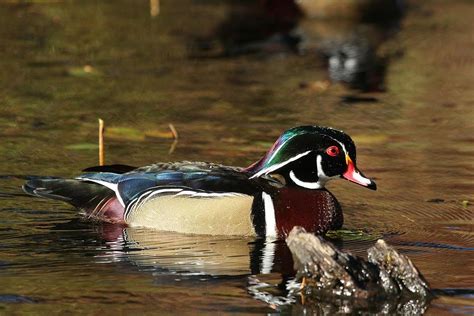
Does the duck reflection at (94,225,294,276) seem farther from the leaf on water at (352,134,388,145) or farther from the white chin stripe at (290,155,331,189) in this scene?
the leaf on water at (352,134,388,145)

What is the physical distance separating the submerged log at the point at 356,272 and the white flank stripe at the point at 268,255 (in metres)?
0.84

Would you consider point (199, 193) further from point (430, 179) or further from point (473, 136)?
point (473, 136)

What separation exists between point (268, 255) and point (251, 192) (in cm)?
57

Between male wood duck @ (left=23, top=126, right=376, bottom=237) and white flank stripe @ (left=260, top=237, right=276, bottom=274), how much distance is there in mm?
99

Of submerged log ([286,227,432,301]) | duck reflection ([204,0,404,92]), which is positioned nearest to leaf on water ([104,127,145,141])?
duck reflection ([204,0,404,92])

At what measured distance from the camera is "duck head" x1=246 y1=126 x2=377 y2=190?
29.4 ft

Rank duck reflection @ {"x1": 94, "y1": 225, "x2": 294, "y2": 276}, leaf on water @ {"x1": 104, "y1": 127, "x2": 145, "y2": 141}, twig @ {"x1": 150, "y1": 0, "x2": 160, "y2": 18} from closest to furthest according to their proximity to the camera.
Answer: duck reflection @ {"x1": 94, "y1": 225, "x2": 294, "y2": 276} < leaf on water @ {"x1": 104, "y1": 127, "x2": 145, "y2": 141} < twig @ {"x1": 150, "y1": 0, "x2": 160, "y2": 18}

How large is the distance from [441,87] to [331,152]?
18.5 ft

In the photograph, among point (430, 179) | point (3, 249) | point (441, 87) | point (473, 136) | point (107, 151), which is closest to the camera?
point (3, 249)

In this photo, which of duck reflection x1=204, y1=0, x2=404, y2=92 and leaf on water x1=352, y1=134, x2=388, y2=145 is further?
duck reflection x1=204, y1=0, x2=404, y2=92

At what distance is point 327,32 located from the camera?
1825 centimetres

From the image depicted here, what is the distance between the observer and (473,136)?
12086mm

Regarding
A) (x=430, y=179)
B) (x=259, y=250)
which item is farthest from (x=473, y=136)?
(x=259, y=250)

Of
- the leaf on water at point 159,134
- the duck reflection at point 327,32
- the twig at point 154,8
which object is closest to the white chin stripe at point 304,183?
the leaf on water at point 159,134
